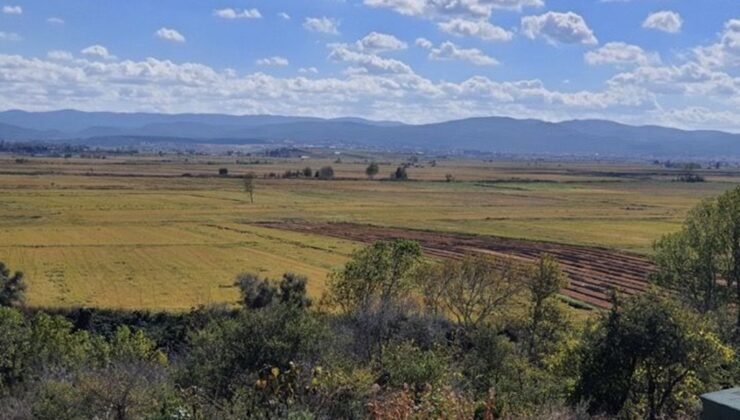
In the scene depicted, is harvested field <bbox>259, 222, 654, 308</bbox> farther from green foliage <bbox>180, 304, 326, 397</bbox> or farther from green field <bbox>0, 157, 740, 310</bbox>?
green foliage <bbox>180, 304, 326, 397</bbox>

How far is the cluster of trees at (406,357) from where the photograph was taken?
13.9 meters

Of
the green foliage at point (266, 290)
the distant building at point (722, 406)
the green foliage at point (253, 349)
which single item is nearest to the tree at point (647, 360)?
the distant building at point (722, 406)

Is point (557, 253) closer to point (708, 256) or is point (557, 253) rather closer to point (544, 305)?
point (708, 256)

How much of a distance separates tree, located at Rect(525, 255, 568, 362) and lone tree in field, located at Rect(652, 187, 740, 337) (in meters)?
6.98

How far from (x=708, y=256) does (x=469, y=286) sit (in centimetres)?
1300

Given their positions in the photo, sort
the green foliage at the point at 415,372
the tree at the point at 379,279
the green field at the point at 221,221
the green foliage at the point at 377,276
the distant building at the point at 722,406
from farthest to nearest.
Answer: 1. the green field at the point at 221,221
2. the green foliage at the point at 377,276
3. the tree at the point at 379,279
4. the green foliage at the point at 415,372
5. the distant building at the point at 722,406

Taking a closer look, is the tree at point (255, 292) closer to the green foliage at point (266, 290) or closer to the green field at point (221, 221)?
the green foliage at point (266, 290)

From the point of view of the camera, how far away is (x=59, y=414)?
13523 millimetres

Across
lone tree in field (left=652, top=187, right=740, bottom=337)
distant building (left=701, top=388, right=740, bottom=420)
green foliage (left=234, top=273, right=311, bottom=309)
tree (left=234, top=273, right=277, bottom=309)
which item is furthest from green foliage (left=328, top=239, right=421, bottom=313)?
distant building (left=701, top=388, right=740, bottom=420)

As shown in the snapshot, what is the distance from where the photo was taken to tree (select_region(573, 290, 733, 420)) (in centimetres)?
1678

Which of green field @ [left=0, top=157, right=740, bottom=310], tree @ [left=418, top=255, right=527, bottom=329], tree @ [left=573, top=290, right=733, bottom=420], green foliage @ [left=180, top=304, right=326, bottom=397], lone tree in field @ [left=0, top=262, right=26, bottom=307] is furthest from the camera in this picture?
green field @ [left=0, top=157, right=740, bottom=310]

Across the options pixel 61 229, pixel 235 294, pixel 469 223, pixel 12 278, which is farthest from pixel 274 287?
pixel 469 223

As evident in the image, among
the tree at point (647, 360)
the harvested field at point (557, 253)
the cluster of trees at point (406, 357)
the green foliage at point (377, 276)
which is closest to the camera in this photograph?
the cluster of trees at point (406, 357)

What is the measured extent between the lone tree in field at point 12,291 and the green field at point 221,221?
111 cm
